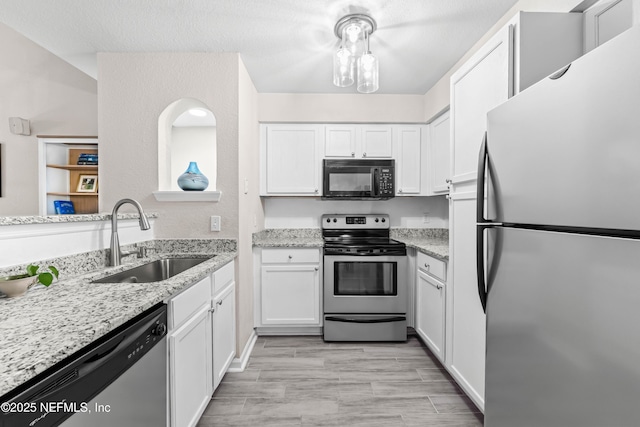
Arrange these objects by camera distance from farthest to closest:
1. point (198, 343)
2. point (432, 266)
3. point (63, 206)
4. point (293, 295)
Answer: point (63, 206), point (293, 295), point (432, 266), point (198, 343)

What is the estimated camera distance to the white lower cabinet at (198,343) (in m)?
1.31

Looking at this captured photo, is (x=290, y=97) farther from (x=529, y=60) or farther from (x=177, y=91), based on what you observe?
(x=529, y=60)

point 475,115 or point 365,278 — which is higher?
point 475,115

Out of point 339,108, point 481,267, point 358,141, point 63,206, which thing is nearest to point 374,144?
point 358,141

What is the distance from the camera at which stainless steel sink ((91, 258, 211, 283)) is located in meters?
1.71

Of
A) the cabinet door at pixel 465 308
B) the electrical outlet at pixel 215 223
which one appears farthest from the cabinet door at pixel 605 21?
the electrical outlet at pixel 215 223

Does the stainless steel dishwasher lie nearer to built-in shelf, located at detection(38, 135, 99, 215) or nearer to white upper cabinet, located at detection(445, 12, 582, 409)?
white upper cabinet, located at detection(445, 12, 582, 409)

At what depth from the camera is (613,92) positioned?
0.70 metres

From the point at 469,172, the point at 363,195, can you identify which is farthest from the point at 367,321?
the point at 469,172

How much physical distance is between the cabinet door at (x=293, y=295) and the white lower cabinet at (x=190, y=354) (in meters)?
1.12

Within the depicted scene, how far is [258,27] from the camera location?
6.37 feet

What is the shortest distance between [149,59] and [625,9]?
2716 millimetres

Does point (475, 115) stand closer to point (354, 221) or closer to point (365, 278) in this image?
point (365, 278)

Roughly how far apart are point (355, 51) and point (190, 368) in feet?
6.82
